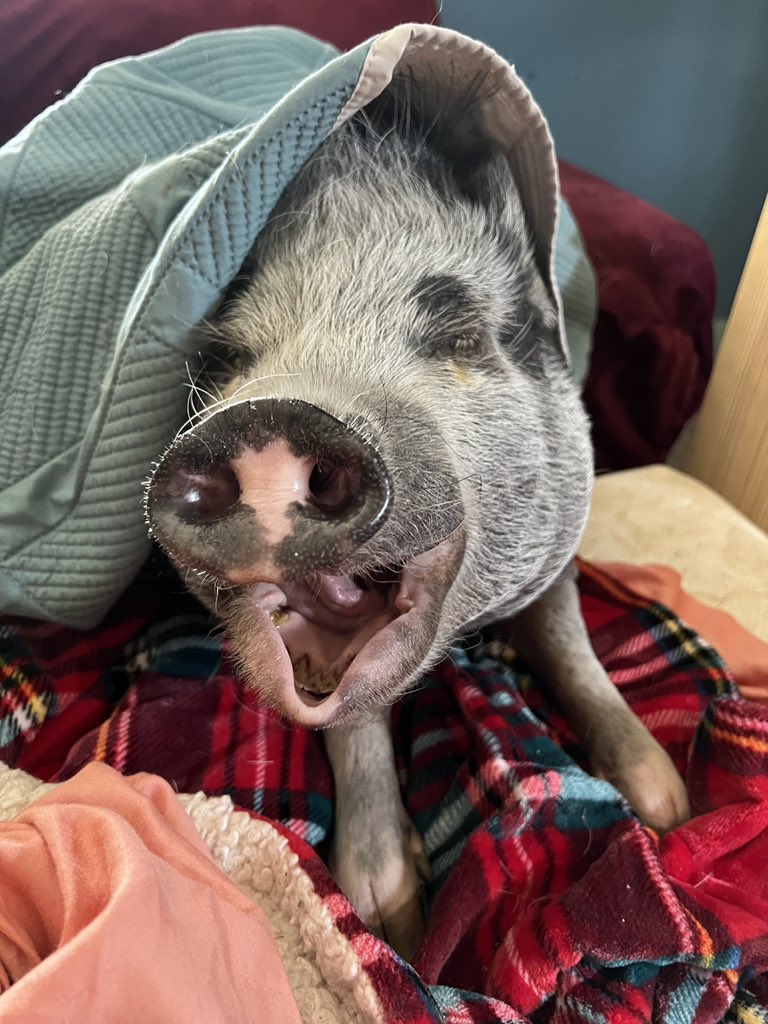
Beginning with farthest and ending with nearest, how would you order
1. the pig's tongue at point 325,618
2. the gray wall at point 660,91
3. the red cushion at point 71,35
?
the gray wall at point 660,91
the red cushion at point 71,35
the pig's tongue at point 325,618

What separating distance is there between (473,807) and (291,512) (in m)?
0.41

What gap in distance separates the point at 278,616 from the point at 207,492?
0.46 ft

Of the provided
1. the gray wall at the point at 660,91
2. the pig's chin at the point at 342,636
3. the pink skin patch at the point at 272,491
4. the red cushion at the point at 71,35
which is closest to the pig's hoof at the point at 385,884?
the pig's chin at the point at 342,636

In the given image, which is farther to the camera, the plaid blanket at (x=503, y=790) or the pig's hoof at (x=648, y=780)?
the pig's hoof at (x=648, y=780)

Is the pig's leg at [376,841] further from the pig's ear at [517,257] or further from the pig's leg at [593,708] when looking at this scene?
the pig's ear at [517,257]

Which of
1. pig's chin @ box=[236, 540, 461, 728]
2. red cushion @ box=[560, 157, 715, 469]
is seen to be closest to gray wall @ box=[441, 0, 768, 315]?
red cushion @ box=[560, 157, 715, 469]

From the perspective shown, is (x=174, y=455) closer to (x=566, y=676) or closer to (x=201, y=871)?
(x=201, y=871)

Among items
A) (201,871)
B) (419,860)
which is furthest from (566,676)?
(201,871)

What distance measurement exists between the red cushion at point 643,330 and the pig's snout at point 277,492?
1.03m

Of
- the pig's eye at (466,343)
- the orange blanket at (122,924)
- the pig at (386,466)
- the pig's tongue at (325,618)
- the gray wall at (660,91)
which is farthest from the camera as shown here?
the gray wall at (660,91)

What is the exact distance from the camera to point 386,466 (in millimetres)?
576

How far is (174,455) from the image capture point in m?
0.58

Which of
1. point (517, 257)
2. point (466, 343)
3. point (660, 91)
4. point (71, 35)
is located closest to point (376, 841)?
point (466, 343)

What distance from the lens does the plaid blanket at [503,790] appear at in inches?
26.1
